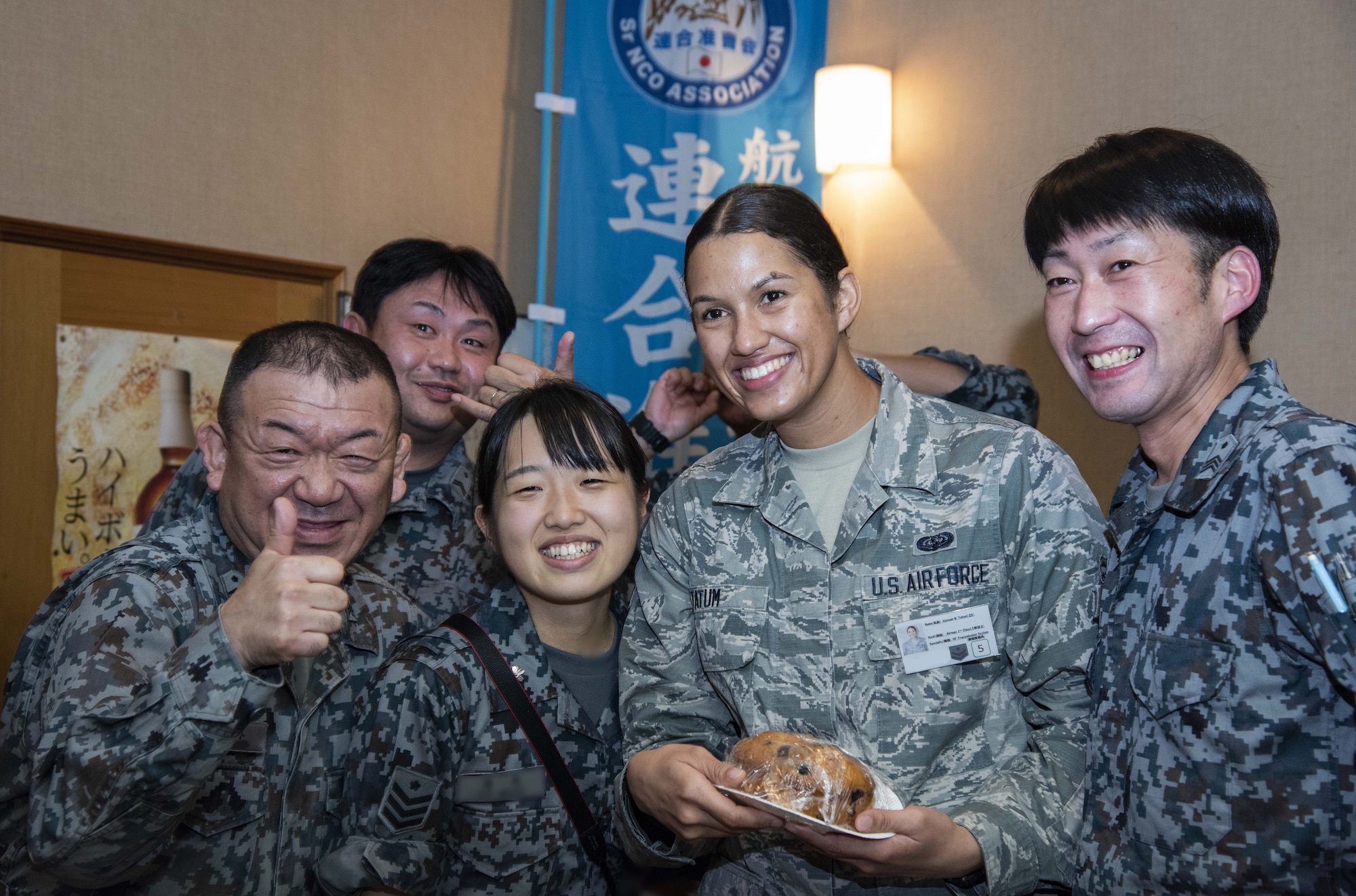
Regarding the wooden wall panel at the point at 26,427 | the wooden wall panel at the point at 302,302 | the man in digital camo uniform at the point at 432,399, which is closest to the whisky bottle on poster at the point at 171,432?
the wooden wall panel at the point at 26,427

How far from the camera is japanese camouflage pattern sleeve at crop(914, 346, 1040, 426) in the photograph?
2.89 metres

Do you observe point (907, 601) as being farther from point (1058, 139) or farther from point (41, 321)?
point (41, 321)

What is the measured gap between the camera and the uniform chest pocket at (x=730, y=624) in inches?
71.9

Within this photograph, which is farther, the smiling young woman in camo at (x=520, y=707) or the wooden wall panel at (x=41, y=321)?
the wooden wall panel at (x=41, y=321)

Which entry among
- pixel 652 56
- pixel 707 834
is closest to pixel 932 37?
pixel 652 56

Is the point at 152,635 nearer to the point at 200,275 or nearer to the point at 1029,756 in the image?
the point at 1029,756

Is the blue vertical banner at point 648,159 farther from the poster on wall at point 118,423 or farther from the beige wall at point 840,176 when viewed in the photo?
the poster on wall at point 118,423

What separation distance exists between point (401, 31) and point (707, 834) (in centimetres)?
333

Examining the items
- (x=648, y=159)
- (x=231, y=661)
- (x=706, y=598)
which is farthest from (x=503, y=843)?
(x=648, y=159)

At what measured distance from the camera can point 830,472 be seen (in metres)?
1.91

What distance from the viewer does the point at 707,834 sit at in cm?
165

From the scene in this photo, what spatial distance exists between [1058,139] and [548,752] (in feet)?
8.61

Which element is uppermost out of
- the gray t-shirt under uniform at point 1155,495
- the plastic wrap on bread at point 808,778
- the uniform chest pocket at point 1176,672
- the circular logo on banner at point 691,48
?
the circular logo on banner at point 691,48

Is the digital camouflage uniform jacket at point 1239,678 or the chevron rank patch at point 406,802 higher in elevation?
the digital camouflage uniform jacket at point 1239,678
